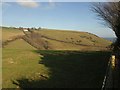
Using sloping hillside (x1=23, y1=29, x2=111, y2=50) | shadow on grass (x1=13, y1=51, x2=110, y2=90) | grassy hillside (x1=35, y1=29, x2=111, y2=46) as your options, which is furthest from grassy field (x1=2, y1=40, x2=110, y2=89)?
grassy hillside (x1=35, y1=29, x2=111, y2=46)

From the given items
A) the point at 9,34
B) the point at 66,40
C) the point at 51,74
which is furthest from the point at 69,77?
the point at 66,40

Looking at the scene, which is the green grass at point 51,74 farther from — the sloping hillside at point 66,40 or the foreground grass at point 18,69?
the sloping hillside at point 66,40

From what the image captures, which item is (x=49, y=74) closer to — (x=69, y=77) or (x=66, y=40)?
(x=69, y=77)

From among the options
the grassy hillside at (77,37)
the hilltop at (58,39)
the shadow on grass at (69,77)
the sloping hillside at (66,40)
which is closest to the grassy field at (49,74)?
the shadow on grass at (69,77)

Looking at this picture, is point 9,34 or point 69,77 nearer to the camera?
point 69,77

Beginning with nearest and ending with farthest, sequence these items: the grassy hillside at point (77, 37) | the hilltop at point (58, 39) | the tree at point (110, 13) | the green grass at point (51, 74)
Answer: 1. the green grass at point (51, 74)
2. the tree at point (110, 13)
3. the hilltop at point (58, 39)
4. the grassy hillside at point (77, 37)

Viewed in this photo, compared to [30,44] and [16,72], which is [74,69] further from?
[30,44]

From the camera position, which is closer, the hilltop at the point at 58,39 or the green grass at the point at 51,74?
the green grass at the point at 51,74

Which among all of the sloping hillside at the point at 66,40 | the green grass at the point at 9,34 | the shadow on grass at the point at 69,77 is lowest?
the shadow on grass at the point at 69,77

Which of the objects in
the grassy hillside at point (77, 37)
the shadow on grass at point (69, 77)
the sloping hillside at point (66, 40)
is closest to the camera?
the shadow on grass at point (69, 77)

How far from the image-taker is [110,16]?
38906 millimetres

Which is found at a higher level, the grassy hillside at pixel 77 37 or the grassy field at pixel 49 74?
the grassy hillside at pixel 77 37

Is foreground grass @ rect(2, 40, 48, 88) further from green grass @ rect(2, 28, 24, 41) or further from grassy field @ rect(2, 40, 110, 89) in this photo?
green grass @ rect(2, 28, 24, 41)

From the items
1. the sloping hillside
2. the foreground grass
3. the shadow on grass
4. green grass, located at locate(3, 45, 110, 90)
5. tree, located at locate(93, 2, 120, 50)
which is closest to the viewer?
the shadow on grass
